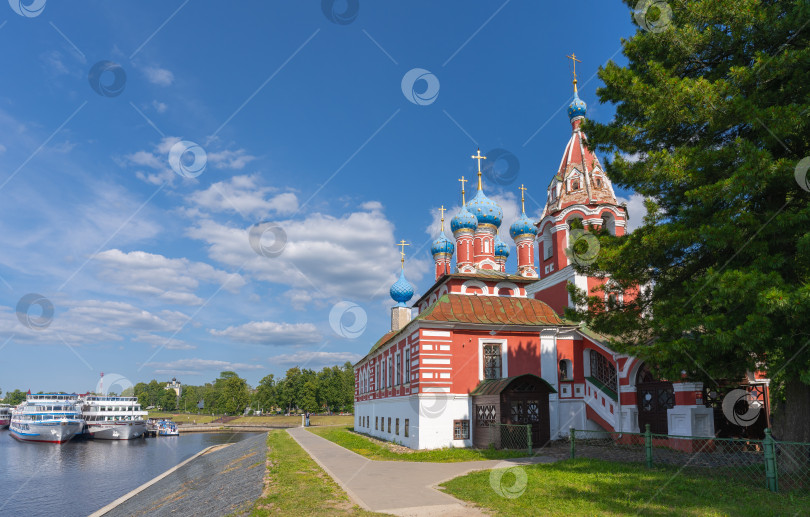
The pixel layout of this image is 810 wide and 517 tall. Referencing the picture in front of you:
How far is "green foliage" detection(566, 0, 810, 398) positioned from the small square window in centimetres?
971

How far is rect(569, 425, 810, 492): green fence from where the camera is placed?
32.1 feet

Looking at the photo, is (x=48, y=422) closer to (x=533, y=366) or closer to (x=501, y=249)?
(x=501, y=249)

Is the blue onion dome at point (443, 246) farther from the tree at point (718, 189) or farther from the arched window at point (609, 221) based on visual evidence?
the tree at point (718, 189)

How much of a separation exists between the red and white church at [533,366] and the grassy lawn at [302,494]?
6.25 m

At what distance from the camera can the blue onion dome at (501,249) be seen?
39.4 m

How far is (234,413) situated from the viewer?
92.3m

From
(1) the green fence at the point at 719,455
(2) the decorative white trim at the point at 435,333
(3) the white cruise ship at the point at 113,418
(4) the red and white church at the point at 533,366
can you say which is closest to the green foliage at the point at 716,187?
(1) the green fence at the point at 719,455

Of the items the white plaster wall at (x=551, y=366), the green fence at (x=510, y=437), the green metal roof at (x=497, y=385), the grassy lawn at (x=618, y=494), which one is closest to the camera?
the grassy lawn at (x=618, y=494)

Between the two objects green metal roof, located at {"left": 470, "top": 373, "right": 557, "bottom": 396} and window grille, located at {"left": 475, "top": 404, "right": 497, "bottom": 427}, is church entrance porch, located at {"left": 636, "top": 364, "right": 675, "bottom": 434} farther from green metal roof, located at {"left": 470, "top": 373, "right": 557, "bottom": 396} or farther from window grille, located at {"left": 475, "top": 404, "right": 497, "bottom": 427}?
window grille, located at {"left": 475, "top": 404, "right": 497, "bottom": 427}

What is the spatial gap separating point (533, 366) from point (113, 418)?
5543 centimetres

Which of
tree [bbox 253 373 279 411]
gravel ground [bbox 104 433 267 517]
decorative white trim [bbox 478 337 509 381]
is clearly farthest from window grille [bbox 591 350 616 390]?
tree [bbox 253 373 279 411]

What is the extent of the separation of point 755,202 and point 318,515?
419 inches

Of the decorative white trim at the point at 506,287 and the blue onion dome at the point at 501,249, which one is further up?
the blue onion dome at the point at 501,249

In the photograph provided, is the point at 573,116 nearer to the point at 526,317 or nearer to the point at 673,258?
the point at 526,317
